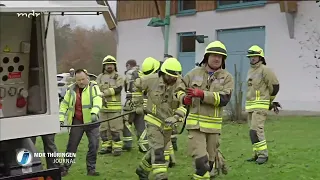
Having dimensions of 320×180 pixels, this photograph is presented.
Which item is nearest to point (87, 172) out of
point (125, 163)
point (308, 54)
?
point (125, 163)

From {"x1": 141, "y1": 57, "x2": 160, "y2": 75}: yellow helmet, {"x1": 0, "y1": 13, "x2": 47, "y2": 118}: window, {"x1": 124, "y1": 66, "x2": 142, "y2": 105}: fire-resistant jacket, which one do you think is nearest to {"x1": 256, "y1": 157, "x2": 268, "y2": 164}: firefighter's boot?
{"x1": 141, "y1": 57, "x2": 160, "y2": 75}: yellow helmet

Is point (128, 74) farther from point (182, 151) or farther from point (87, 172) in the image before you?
point (87, 172)

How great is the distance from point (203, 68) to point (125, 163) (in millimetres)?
2961

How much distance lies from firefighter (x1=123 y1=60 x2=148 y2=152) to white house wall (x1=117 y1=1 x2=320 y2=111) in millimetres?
206

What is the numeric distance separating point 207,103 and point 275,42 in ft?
11.1

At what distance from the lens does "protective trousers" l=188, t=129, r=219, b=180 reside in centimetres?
628

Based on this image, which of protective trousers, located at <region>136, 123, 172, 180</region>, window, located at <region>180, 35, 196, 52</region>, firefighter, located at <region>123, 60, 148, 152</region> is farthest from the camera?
firefighter, located at <region>123, 60, 148, 152</region>

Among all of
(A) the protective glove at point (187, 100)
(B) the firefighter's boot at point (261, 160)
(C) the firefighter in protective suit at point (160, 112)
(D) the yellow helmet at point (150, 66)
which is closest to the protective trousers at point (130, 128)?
(D) the yellow helmet at point (150, 66)

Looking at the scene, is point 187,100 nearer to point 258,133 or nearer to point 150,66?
point 150,66

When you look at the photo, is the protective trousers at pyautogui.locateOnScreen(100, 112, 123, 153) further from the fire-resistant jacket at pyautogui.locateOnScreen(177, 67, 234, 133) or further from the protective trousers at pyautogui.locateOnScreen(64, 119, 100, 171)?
the fire-resistant jacket at pyautogui.locateOnScreen(177, 67, 234, 133)

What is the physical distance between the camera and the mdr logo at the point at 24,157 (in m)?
4.22

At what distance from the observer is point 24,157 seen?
425cm

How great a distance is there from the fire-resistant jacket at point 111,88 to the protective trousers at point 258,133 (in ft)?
8.37

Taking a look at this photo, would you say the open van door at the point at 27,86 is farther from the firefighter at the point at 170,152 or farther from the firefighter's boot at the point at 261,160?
the firefighter's boot at the point at 261,160
